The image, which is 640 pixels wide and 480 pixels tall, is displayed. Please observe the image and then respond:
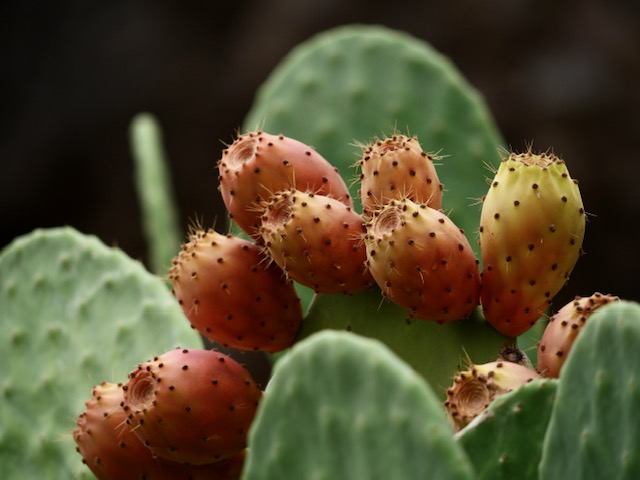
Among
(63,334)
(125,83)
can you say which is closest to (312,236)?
(63,334)

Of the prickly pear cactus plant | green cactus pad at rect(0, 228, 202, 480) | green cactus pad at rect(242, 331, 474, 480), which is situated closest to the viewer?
green cactus pad at rect(242, 331, 474, 480)

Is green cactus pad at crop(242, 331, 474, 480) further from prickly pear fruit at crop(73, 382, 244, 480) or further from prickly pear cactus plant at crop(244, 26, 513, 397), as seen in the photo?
prickly pear cactus plant at crop(244, 26, 513, 397)

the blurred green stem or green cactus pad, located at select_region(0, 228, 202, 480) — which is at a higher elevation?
green cactus pad, located at select_region(0, 228, 202, 480)

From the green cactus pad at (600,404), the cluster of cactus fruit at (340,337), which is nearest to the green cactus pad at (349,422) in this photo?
the cluster of cactus fruit at (340,337)

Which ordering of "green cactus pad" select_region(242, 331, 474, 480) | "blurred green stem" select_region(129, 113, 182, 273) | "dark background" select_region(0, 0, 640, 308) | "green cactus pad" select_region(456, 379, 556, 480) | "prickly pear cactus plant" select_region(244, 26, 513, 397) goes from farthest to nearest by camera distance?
"dark background" select_region(0, 0, 640, 308), "blurred green stem" select_region(129, 113, 182, 273), "prickly pear cactus plant" select_region(244, 26, 513, 397), "green cactus pad" select_region(456, 379, 556, 480), "green cactus pad" select_region(242, 331, 474, 480)

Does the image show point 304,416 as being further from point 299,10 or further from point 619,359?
point 299,10

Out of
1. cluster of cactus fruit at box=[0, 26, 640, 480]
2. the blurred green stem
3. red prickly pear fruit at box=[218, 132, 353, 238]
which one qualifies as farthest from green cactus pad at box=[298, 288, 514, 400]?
the blurred green stem

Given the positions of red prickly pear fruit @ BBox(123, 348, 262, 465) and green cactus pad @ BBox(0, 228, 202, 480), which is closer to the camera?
red prickly pear fruit @ BBox(123, 348, 262, 465)

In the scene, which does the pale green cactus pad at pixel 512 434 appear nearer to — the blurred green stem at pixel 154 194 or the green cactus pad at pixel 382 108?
the green cactus pad at pixel 382 108
